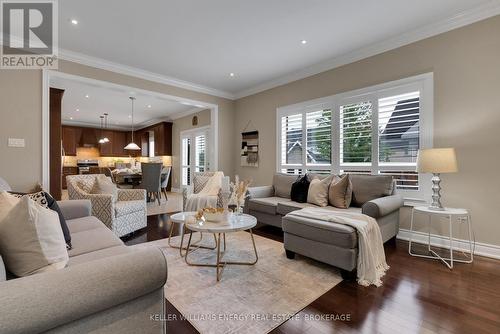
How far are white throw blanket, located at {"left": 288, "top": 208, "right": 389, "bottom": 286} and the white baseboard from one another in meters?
1.10

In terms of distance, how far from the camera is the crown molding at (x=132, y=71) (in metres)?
3.72

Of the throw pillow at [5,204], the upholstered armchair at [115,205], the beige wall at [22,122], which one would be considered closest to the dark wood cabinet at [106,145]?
the beige wall at [22,122]

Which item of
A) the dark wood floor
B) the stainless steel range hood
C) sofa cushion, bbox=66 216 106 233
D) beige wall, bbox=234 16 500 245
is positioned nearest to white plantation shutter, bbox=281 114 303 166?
beige wall, bbox=234 16 500 245

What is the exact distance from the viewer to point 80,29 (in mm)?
3066

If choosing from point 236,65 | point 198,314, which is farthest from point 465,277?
point 236,65

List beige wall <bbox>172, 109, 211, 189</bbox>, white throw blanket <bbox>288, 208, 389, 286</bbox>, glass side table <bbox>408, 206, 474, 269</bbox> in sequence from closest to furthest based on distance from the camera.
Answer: white throw blanket <bbox>288, 208, 389, 286</bbox>
glass side table <bbox>408, 206, 474, 269</bbox>
beige wall <bbox>172, 109, 211, 189</bbox>

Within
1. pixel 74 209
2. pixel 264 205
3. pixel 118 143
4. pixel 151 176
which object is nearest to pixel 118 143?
pixel 118 143

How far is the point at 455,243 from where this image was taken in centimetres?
289

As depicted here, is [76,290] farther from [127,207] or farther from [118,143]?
[118,143]

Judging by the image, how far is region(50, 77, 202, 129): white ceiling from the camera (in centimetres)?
528

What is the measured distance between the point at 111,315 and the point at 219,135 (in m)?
4.99

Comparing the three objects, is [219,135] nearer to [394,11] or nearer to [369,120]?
[369,120]

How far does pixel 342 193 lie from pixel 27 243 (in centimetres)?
314

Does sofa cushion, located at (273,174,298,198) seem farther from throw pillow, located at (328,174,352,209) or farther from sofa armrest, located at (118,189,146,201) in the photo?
sofa armrest, located at (118,189,146,201)
